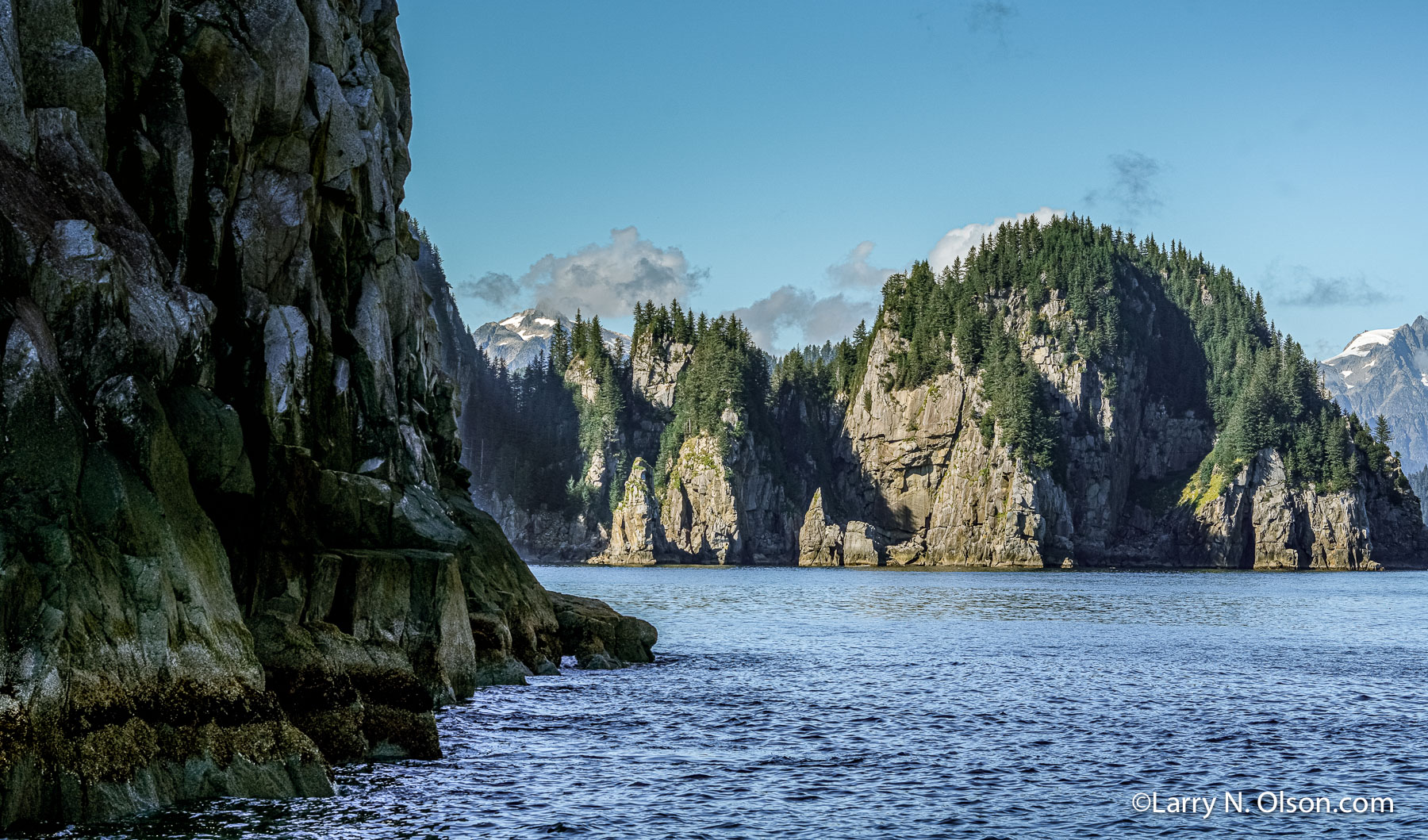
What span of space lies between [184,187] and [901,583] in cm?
11235

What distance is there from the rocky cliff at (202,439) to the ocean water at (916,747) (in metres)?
1.43

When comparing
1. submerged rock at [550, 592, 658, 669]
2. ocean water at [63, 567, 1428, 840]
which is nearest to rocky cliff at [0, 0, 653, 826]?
ocean water at [63, 567, 1428, 840]

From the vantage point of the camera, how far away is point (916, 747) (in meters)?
29.1

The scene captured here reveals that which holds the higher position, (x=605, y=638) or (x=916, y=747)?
(x=605, y=638)

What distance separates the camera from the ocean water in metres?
21.1

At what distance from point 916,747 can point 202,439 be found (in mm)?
18076

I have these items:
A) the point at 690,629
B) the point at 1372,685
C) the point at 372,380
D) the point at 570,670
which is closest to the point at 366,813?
the point at 372,380

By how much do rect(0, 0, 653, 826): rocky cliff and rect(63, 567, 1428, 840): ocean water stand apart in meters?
1.43

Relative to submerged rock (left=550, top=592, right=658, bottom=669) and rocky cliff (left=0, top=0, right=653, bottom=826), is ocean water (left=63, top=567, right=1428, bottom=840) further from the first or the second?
rocky cliff (left=0, top=0, right=653, bottom=826)

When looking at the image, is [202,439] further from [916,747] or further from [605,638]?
[605,638]

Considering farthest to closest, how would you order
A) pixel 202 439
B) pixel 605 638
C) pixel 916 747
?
pixel 605 638 < pixel 916 747 < pixel 202 439

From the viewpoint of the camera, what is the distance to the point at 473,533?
45.7 m

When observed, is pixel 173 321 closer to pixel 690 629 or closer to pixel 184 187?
pixel 184 187

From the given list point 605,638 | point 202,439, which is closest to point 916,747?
point 202,439
